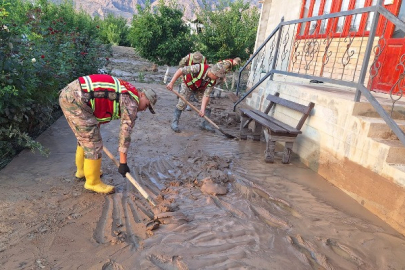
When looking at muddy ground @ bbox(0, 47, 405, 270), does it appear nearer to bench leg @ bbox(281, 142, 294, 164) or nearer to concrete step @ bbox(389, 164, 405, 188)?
bench leg @ bbox(281, 142, 294, 164)

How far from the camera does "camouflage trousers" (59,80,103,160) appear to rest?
333 centimetres

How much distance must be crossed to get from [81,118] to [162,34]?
32.2 feet

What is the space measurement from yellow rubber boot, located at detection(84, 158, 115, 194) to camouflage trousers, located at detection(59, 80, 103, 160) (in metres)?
0.07

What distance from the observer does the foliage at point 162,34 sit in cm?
1228

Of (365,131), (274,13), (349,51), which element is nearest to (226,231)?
(365,131)

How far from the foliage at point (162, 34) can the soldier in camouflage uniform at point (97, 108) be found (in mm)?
9350

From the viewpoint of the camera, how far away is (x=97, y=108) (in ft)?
11.4

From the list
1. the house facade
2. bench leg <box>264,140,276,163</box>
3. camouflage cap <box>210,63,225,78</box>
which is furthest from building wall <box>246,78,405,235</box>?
camouflage cap <box>210,63,225,78</box>

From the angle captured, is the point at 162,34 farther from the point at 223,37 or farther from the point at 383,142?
the point at 383,142

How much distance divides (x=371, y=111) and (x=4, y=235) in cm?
428

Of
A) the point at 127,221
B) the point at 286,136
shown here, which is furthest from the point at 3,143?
the point at 286,136

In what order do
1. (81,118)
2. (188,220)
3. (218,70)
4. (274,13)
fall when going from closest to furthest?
1. (188,220)
2. (81,118)
3. (218,70)
4. (274,13)

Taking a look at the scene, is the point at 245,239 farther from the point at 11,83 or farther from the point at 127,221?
the point at 11,83

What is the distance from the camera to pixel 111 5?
113 metres
